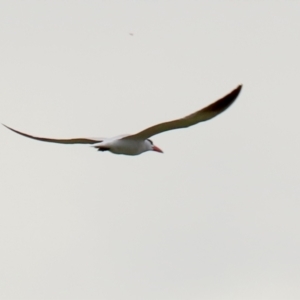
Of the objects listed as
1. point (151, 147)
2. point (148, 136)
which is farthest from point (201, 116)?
point (151, 147)

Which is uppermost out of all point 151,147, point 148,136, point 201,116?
point 201,116

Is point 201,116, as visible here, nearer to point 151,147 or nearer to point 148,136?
point 148,136

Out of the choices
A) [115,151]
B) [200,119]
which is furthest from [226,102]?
[115,151]

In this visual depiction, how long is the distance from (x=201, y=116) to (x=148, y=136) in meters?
1.59

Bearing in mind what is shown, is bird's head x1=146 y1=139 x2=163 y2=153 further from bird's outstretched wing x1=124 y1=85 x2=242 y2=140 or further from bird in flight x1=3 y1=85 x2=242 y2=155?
bird's outstretched wing x1=124 y1=85 x2=242 y2=140

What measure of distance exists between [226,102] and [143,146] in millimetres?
2702

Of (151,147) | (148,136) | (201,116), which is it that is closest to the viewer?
(201,116)

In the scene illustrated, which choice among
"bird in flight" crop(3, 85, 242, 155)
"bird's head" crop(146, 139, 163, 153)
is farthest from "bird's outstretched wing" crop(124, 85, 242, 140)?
"bird's head" crop(146, 139, 163, 153)

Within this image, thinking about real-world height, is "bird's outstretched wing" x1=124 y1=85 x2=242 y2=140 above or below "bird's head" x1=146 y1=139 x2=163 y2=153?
above

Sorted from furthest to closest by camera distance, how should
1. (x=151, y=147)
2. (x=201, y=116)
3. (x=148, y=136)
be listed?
(x=151, y=147), (x=148, y=136), (x=201, y=116)

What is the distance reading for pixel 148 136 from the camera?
22.6 meters

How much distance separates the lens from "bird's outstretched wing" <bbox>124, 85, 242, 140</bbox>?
20.9 m

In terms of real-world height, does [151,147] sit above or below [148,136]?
below

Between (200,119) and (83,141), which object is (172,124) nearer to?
(200,119)
